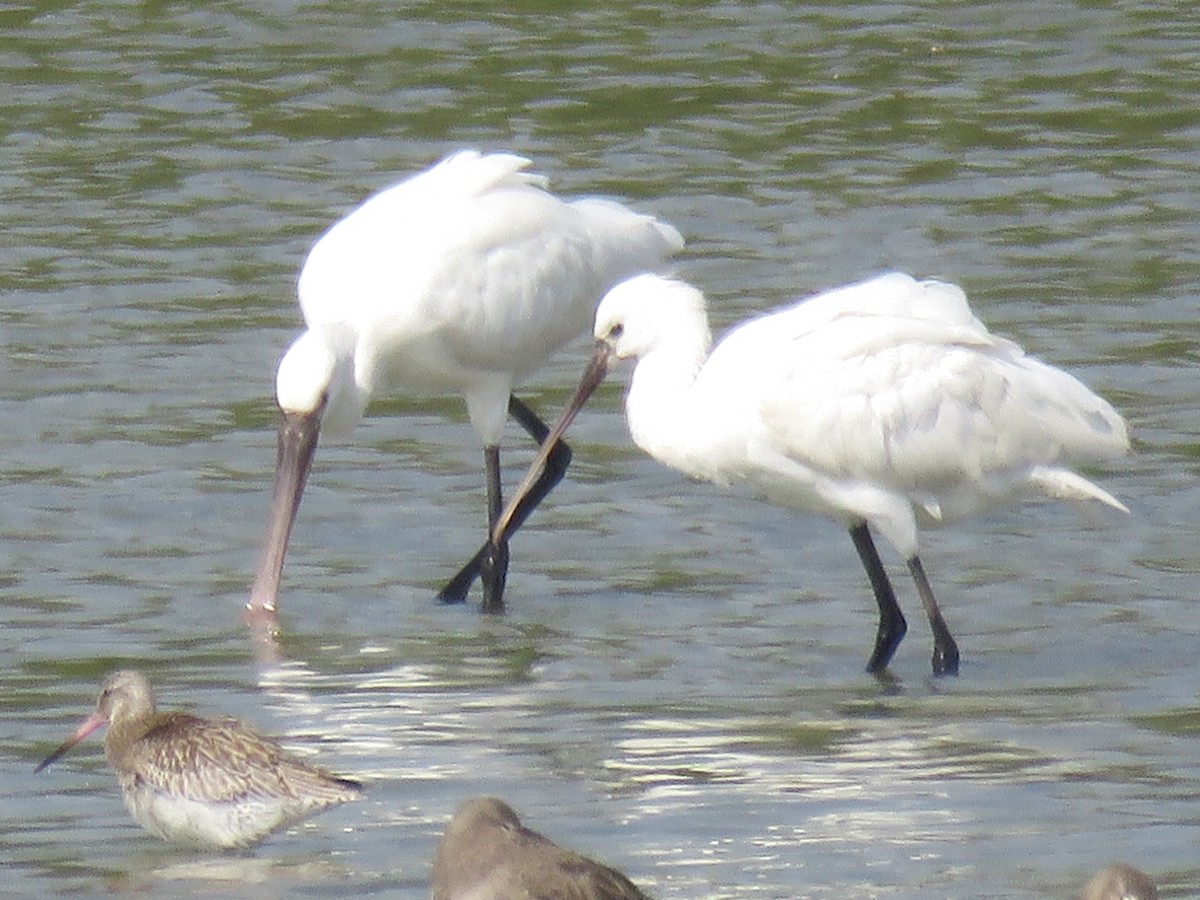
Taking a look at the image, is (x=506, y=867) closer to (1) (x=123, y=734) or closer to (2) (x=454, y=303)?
(1) (x=123, y=734)

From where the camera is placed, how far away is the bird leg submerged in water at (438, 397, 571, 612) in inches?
466

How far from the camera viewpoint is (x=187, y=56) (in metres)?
21.0

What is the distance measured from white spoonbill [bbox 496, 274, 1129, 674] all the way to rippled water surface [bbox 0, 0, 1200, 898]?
0.46 metres

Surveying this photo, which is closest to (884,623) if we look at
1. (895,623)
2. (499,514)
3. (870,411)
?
(895,623)

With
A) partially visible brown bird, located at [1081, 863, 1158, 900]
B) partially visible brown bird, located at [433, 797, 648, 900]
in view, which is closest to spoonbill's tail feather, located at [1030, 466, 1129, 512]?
partially visible brown bird, located at [433, 797, 648, 900]

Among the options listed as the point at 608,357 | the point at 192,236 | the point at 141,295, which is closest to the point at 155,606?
the point at 608,357

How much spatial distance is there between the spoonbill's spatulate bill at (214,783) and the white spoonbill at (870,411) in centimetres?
252

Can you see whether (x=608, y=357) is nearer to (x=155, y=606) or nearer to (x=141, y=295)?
(x=155, y=606)

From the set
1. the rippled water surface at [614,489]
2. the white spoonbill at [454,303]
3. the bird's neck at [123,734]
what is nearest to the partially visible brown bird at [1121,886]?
the rippled water surface at [614,489]

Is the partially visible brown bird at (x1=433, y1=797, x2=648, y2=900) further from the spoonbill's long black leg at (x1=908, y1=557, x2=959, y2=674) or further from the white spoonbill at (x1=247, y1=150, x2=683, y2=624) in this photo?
the white spoonbill at (x1=247, y1=150, x2=683, y2=624)

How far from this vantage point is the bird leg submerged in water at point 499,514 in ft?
38.9

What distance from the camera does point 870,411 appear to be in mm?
10773

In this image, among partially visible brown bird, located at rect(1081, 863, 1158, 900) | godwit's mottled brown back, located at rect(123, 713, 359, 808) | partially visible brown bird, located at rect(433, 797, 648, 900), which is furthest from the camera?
godwit's mottled brown back, located at rect(123, 713, 359, 808)

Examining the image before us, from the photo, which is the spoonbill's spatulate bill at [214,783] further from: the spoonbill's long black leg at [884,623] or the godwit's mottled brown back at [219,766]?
the spoonbill's long black leg at [884,623]
